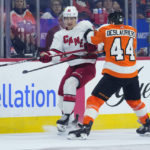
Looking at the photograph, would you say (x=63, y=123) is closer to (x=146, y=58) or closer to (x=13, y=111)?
(x=13, y=111)

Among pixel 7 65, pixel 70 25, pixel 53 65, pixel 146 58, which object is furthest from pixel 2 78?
pixel 146 58

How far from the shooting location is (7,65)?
5.22 meters

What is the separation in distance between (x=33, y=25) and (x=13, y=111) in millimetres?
1040

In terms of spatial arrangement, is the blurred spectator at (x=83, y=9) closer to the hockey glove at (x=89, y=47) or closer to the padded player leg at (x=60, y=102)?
the hockey glove at (x=89, y=47)

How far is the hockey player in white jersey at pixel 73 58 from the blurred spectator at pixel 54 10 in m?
0.76

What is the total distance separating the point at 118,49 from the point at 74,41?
0.58 m

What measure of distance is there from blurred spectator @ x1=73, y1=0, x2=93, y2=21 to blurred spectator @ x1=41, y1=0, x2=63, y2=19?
0.56 ft

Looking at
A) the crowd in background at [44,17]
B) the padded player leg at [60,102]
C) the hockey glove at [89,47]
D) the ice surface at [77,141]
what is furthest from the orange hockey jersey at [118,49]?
the crowd in background at [44,17]

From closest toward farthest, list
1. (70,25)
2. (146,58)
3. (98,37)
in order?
(98,37)
(70,25)
(146,58)

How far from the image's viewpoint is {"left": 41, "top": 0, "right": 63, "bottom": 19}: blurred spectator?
19.1ft

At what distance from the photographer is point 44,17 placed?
5.82 meters

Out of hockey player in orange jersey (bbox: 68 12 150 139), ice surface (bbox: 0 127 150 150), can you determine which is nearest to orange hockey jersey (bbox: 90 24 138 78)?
hockey player in orange jersey (bbox: 68 12 150 139)

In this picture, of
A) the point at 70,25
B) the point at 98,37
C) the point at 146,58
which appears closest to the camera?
the point at 98,37

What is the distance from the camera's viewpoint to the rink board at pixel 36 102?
17.2 feet
